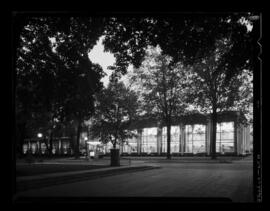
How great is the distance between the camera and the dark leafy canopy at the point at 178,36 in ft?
33.9

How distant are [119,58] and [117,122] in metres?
17.3

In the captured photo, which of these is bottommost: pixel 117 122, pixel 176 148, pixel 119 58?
pixel 176 148

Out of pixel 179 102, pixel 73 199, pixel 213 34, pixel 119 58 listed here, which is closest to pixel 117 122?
pixel 179 102

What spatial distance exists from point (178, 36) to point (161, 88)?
2045cm

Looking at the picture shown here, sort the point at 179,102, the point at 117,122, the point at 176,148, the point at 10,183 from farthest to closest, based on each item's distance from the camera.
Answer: the point at 176,148
the point at 179,102
the point at 117,122
the point at 10,183

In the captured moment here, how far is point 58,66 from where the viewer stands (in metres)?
14.5

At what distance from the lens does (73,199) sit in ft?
19.2

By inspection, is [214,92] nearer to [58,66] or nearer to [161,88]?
[161,88]

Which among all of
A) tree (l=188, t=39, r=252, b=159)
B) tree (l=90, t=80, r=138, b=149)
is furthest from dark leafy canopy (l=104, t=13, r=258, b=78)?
tree (l=90, t=80, r=138, b=149)

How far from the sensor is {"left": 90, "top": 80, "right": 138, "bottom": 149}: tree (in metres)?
28.4

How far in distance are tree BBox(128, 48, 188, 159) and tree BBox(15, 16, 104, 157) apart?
9.14 m

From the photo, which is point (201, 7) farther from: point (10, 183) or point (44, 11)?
point (10, 183)

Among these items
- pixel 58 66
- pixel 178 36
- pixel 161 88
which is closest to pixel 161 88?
pixel 161 88

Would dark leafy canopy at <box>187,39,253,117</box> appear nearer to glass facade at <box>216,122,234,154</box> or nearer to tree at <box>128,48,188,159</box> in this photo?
tree at <box>128,48,188,159</box>
